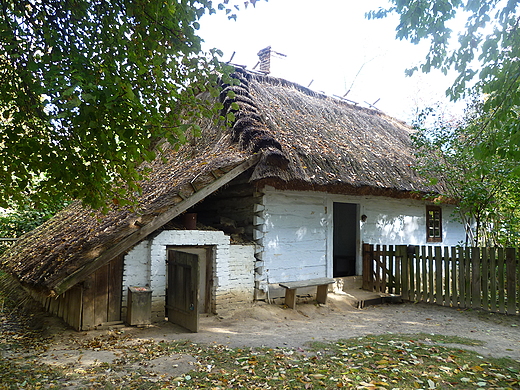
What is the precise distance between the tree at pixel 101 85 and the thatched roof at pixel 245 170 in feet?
2.33

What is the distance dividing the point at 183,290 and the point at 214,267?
1001 mm

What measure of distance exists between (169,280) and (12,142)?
3.79m

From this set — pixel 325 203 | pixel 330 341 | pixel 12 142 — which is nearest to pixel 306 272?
pixel 325 203

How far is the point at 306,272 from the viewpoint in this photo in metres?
8.93

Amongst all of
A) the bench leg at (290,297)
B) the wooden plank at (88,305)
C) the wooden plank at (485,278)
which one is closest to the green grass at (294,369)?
the wooden plank at (88,305)

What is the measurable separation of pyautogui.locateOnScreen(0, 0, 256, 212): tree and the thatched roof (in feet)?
2.33

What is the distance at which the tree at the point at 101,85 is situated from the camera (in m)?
3.71

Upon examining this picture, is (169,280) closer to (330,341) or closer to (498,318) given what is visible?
(330,341)

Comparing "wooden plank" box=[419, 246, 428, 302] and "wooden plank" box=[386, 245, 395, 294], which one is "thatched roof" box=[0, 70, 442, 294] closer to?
"wooden plank" box=[386, 245, 395, 294]

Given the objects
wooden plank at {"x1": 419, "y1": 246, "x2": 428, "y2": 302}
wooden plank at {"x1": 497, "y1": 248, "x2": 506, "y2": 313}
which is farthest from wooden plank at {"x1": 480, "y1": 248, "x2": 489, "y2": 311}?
wooden plank at {"x1": 419, "y1": 246, "x2": 428, "y2": 302}

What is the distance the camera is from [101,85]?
12.0 feet

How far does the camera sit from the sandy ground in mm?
5398

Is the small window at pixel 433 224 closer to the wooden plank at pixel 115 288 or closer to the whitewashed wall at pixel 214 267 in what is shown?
the whitewashed wall at pixel 214 267

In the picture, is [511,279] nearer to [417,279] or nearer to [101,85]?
[417,279]
